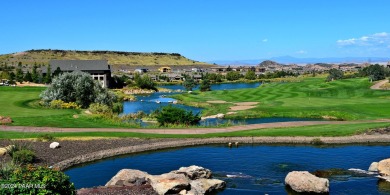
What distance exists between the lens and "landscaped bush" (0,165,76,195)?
14.0 meters

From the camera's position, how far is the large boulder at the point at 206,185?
21.1 metres

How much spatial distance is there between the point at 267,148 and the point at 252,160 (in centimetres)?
423

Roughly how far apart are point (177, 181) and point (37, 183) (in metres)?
7.65

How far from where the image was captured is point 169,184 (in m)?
20.2

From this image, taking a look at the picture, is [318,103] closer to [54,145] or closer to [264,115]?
[264,115]

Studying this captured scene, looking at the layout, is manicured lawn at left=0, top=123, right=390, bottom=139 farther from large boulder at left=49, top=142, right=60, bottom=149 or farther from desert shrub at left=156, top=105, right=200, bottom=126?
desert shrub at left=156, top=105, right=200, bottom=126

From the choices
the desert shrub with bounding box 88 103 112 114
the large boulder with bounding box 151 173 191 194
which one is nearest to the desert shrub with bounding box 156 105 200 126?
the desert shrub with bounding box 88 103 112 114

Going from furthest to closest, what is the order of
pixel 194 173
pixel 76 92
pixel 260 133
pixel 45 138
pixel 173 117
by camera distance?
pixel 76 92, pixel 173 117, pixel 260 133, pixel 45 138, pixel 194 173

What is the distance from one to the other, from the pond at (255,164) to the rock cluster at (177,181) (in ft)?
3.99

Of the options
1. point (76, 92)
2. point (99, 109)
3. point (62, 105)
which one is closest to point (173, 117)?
point (99, 109)

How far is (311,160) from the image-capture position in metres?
28.4

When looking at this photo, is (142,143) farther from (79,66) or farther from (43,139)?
(79,66)

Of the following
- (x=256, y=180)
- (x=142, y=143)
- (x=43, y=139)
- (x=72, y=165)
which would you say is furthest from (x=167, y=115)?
(x=256, y=180)

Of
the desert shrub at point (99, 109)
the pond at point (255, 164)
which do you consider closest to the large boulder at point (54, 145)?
the pond at point (255, 164)
